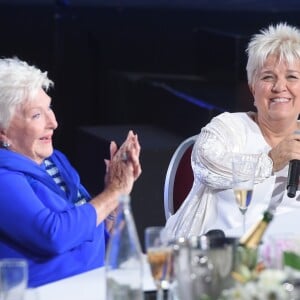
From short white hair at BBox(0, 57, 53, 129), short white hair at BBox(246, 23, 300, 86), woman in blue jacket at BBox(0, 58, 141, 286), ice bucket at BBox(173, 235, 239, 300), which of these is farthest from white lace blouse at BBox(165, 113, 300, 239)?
ice bucket at BBox(173, 235, 239, 300)

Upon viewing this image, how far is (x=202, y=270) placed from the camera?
2.50 meters

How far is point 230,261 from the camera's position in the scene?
252 cm

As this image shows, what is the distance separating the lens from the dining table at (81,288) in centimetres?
282

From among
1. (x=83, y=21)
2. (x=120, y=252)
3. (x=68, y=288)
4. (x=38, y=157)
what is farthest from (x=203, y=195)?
(x=83, y=21)

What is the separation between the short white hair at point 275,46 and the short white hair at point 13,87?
89 cm

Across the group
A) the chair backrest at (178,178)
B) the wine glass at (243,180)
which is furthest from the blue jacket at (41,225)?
the chair backrest at (178,178)

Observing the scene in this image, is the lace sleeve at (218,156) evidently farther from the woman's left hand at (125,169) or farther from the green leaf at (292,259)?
the green leaf at (292,259)

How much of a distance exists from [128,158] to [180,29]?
397cm

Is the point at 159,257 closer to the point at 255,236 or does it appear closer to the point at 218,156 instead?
the point at 255,236

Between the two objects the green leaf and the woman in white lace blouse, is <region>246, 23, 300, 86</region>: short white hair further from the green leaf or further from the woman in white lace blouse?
the green leaf

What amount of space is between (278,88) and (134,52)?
3.34 metres

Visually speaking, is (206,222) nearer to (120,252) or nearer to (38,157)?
(38,157)

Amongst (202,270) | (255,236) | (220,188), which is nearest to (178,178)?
(220,188)

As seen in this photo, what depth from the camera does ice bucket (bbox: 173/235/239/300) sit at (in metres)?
2.50
